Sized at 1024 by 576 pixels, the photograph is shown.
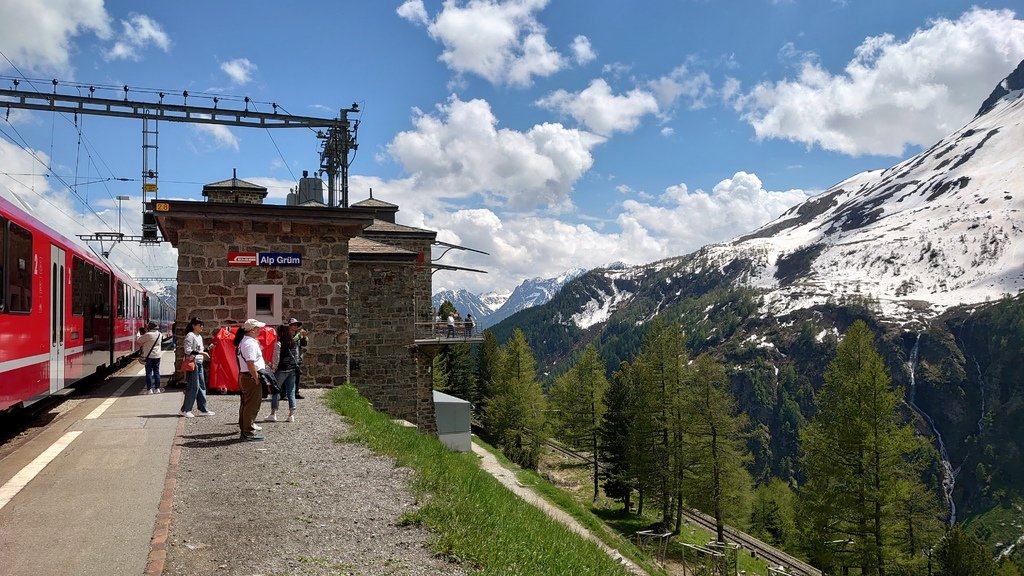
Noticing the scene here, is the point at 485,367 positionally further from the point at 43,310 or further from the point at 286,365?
the point at 43,310

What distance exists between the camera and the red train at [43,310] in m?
9.47

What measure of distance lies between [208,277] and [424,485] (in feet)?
33.5

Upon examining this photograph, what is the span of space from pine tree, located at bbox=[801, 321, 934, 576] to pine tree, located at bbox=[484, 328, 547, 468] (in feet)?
87.8

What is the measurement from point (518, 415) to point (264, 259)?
1637 inches

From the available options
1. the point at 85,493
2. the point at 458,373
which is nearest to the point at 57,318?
the point at 85,493

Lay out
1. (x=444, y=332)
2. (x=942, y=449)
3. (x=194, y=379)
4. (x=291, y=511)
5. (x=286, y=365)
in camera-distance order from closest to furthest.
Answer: (x=291, y=511) → (x=194, y=379) → (x=286, y=365) → (x=444, y=332) → (x=942, y=449)

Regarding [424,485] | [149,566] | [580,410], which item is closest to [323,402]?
[424,485]

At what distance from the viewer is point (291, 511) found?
6.66m

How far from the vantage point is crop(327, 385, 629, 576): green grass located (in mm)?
5777

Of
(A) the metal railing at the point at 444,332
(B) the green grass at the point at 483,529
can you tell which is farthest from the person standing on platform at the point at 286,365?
(A) the metal railing at the point at 444,332

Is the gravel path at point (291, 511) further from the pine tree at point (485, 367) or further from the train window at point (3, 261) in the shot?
the pine tree at point (485, 367)

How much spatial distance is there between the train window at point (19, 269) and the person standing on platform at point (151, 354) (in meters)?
4.30

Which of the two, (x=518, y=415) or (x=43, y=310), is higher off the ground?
(x=43, y=310)

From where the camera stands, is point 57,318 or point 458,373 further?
point 458,373
